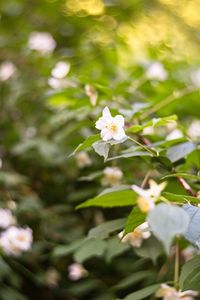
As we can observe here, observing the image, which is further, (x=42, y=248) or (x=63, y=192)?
(x=63, y=192)

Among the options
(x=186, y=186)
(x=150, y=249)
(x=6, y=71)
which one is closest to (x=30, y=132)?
(x=6, y=71)

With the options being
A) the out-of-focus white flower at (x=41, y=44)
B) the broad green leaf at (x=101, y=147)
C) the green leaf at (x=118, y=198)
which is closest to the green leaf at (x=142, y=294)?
the green leaf at (x=118, y=198)

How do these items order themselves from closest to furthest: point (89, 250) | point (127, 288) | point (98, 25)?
point (89, 250) < point (127, 288) < point (98, 25)

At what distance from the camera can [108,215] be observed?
1.66m

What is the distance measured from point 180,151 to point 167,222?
1.67ft

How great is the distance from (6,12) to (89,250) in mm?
1764

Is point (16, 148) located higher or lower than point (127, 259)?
higher

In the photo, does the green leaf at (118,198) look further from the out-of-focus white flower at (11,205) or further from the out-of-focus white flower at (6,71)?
the out-of-focus white flower at (6,71)

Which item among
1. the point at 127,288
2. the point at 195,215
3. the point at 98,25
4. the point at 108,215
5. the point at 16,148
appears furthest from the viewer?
the point at 98,25

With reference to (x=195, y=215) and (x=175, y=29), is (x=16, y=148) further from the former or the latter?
(x=175, y=29)

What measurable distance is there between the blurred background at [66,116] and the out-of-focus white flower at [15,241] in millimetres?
54

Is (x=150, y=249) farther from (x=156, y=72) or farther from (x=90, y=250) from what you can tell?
(x=156, y=72)

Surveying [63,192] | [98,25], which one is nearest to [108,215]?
[63,192]

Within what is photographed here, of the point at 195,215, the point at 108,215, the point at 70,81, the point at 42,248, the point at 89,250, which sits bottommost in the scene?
the point at 42,248
